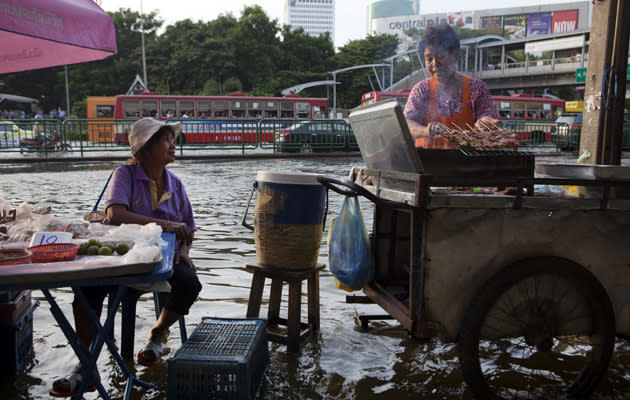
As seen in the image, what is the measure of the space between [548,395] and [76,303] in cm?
249

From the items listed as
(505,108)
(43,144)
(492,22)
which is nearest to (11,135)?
(43,144)

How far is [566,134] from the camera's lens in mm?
22344

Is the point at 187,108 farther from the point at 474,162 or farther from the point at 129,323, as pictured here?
the point at 474,162

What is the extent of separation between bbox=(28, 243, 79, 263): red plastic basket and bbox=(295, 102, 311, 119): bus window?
26.4m

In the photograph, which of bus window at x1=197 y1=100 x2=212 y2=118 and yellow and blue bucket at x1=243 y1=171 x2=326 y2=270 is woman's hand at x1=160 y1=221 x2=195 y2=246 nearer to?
yellow and blue bucket at x1=243 y1=171 x2=326 y2=270

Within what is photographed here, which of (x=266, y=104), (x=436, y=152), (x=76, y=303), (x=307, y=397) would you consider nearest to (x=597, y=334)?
(x=436, y=152)

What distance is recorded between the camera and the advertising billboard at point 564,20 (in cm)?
11425

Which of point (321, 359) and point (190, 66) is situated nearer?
point (321, 359)

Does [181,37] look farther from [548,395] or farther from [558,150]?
[548,395]

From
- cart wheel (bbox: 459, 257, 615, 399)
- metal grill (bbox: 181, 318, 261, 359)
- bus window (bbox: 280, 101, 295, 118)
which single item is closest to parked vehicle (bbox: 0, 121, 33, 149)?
bus window (bbox: 280, 101, 295, 118)

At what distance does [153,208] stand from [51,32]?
4.54 ft

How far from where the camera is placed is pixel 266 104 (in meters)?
27.2

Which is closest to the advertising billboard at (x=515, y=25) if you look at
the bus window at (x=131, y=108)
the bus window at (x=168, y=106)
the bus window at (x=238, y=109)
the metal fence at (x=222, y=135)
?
the metal fence at (x=222, y=135)

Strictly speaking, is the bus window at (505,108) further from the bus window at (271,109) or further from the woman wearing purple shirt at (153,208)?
the woman wearing purple shirt at (153,208)
